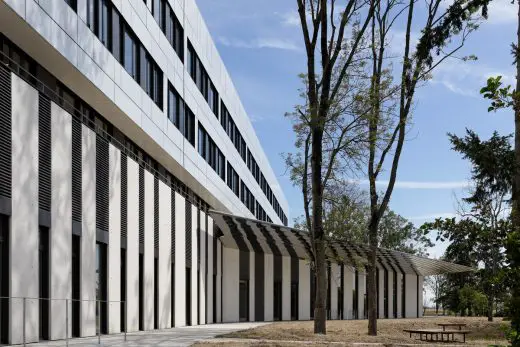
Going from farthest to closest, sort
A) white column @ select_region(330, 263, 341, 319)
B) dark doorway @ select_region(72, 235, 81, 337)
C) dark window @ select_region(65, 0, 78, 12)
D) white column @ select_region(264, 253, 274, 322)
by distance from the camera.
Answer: white column @ select_region(330, 263, 341, 319) → white column @ select_region(264, 253, 274, 322) → dark window @ select_region(65, 0, 78, 12) → dark doorway @ select_region(72, 235, 81, 337)

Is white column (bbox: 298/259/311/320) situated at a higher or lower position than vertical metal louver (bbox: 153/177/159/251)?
lower

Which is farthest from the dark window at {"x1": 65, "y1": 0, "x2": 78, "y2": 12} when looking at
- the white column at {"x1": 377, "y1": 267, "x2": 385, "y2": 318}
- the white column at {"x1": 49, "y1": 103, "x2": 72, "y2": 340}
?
the white column at {"x1": 377, "y1": 267, "x2": 385, "y2": 318}

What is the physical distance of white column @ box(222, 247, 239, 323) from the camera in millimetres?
42312

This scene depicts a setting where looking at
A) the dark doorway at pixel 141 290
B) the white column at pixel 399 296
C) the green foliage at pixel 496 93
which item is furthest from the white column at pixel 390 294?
the green foliage at pixel 496 93

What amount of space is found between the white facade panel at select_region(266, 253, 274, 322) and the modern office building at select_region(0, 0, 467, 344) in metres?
0.10

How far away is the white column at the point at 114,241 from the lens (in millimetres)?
22516

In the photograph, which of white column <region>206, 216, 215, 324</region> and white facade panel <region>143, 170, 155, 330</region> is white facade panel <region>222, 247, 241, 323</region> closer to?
white column <region>206, 216, 215, 324</region>

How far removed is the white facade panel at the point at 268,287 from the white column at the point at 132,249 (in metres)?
20.6

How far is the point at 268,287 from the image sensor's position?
45.7m

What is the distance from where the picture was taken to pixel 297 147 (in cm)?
2778

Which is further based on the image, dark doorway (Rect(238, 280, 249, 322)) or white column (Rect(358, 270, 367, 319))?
white column (Rect(358, 270, 367, 319))

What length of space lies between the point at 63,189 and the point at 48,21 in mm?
4295

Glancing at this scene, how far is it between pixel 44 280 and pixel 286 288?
30732 mm

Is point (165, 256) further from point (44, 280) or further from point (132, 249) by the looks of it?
point (44, 280)
